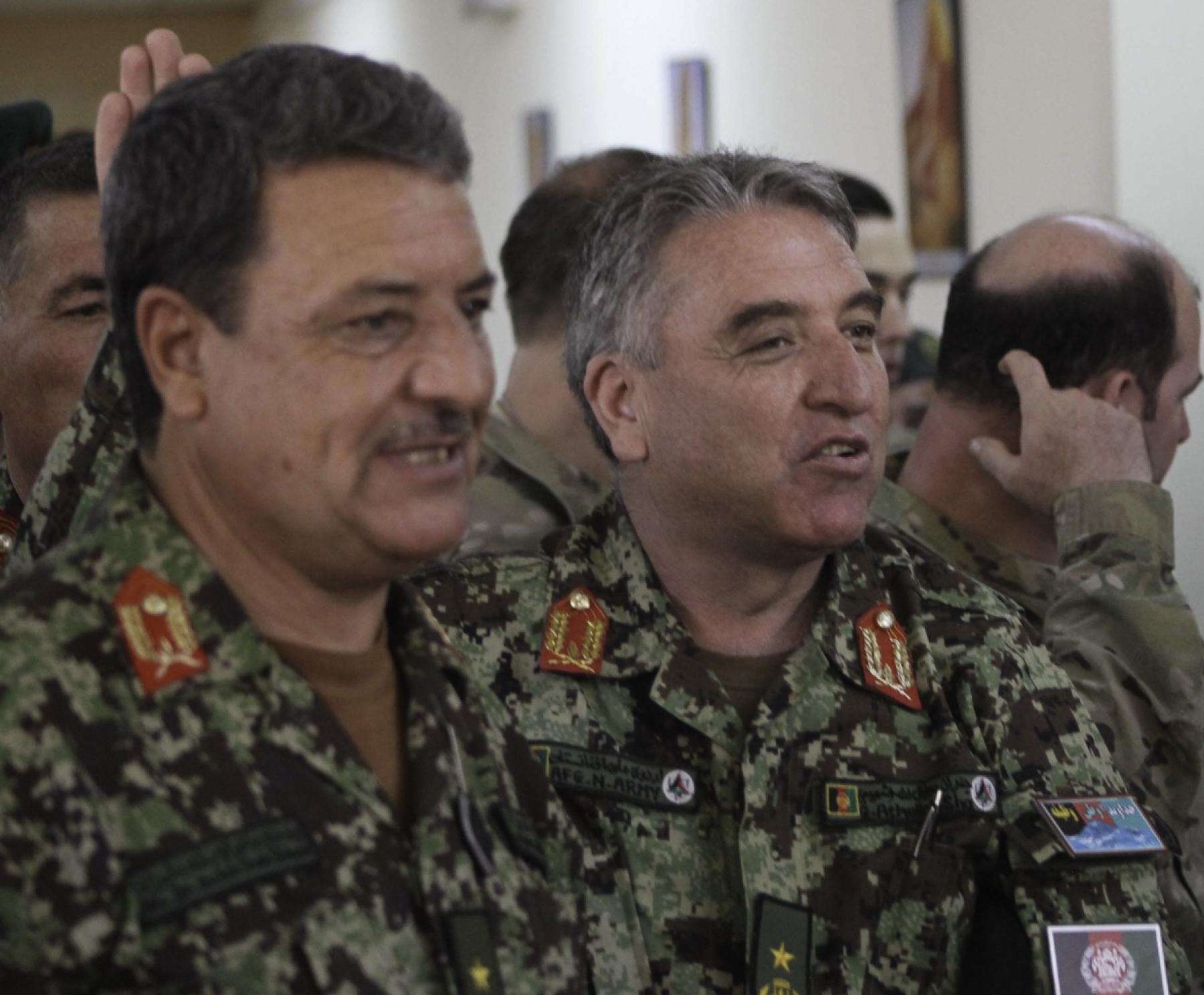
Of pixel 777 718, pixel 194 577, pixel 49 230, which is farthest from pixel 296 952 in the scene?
pixel 49 230

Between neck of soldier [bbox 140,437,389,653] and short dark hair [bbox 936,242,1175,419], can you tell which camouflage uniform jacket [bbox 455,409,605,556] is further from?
neck of soldier [bbox 140,437,389,653]

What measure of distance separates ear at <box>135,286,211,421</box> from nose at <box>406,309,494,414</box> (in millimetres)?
170

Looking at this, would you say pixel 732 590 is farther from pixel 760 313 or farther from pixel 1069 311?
pixel 1069 311

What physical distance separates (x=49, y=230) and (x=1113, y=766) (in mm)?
1619

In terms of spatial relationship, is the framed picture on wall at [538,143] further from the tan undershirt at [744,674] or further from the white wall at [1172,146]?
the tan undershirt at [744,674]

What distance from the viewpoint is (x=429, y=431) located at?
1.30 meters

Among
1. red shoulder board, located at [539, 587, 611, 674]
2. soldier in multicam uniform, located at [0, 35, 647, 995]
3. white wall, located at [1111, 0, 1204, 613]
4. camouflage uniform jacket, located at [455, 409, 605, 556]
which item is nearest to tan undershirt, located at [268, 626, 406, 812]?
soldier in multicam uniform, located at [0, 35, 647, 995]

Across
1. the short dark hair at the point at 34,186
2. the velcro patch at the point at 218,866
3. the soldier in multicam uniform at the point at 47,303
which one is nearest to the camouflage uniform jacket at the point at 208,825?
the velcro patch at the point at 218,866

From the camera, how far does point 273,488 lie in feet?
4.25

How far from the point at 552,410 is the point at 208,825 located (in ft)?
5.80

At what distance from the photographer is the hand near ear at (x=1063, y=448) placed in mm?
2484

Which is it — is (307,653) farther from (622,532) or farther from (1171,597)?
(1171,597)

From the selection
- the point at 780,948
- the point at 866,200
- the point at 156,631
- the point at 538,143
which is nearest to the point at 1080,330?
the point at 780,948

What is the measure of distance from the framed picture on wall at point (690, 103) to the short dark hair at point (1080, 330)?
10.9 ft
